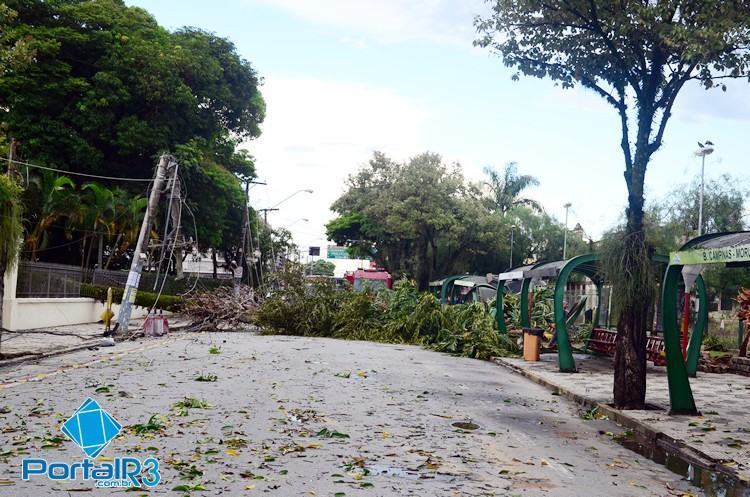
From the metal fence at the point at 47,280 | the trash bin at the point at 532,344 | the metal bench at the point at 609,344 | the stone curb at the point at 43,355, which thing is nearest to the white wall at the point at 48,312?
the metal fence at the point at 47,280

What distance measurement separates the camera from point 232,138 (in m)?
48.0

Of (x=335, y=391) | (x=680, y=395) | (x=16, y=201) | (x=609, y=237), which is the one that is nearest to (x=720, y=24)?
(x=609, y=237)

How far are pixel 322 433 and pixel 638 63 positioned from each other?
28.6 feet

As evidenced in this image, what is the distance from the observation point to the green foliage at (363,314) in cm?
2764

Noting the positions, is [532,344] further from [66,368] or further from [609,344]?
[66,368]

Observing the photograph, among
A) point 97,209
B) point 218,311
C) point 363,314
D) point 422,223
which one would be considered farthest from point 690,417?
point 422,223

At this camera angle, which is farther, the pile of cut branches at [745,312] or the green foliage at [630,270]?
the pile of cut branches at [745,312]

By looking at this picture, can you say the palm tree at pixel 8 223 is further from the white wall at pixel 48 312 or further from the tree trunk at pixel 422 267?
the tree trunk at pixel 422 267

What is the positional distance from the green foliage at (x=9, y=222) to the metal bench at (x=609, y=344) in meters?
15.0

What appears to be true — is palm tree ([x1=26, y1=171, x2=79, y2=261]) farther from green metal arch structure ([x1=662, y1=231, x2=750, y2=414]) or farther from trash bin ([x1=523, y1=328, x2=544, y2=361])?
green metal arch structure ([x1=662, y1=231, x2=750, y2=414])

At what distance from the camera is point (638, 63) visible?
13.3 meters

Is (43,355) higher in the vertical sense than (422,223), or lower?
lower

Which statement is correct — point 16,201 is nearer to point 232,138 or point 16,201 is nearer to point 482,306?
point 482,306

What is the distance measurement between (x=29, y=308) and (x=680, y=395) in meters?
20.5
